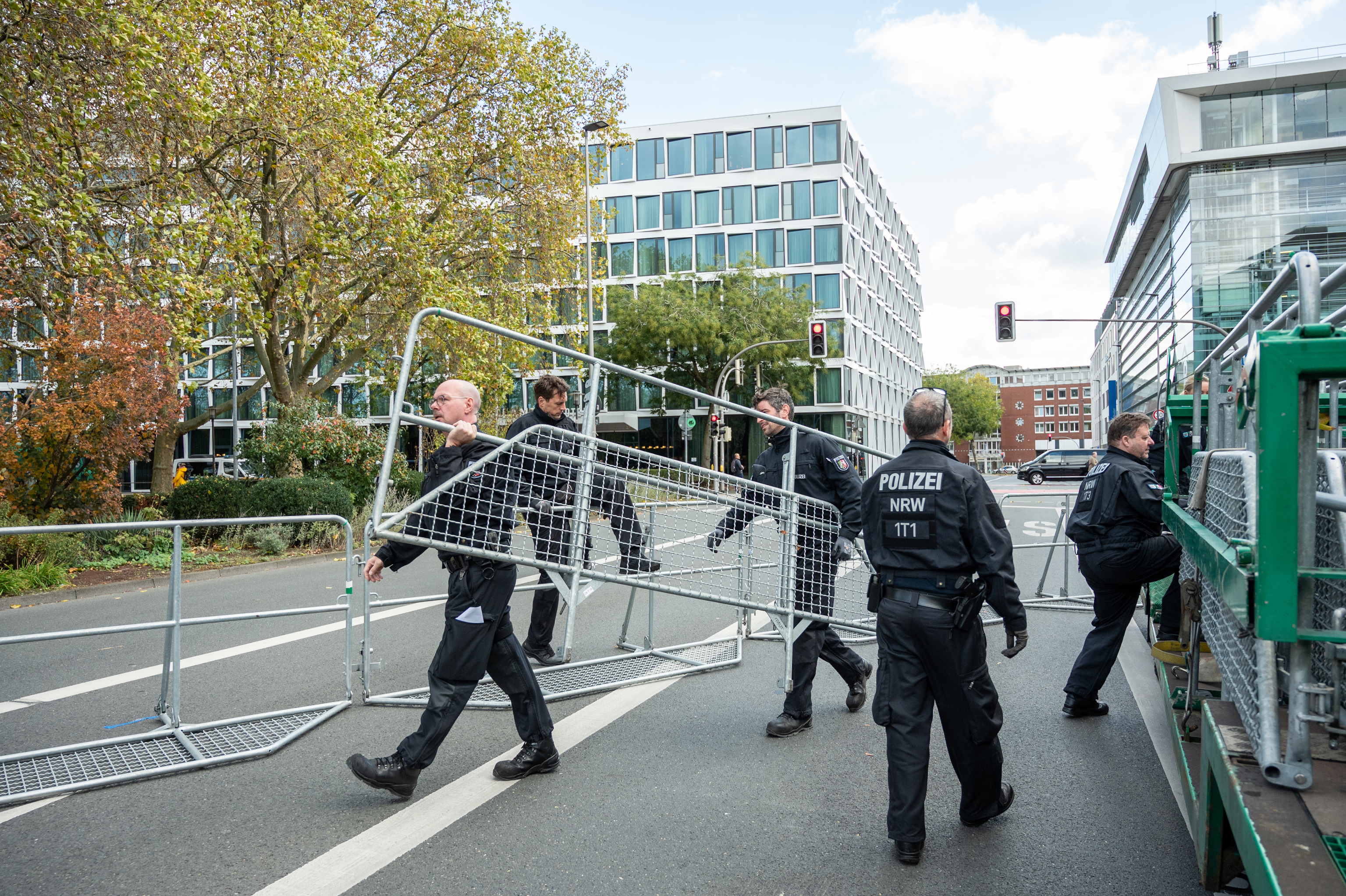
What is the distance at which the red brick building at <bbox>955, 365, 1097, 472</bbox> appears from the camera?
5546 inches

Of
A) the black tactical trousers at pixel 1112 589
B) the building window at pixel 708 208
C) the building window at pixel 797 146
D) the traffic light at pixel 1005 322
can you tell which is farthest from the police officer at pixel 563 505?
the building window at pixel 797 146

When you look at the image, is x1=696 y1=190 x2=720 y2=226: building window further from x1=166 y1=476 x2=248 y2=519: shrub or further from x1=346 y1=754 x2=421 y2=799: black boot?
x1=346 y1=754 x2=421 y2=799: black boot

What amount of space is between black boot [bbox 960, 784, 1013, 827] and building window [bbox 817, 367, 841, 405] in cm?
5013

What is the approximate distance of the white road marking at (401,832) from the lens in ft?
10.6

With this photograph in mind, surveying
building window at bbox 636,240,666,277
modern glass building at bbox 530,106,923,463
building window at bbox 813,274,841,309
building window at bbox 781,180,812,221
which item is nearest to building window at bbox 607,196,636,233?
modern glass building at bbox 530,106,923,463

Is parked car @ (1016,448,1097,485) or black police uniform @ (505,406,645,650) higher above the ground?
black police uniform @ (505,406,645,650)

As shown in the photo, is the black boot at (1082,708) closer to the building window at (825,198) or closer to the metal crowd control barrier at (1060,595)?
the metal crowd control barrier at (1060,595)

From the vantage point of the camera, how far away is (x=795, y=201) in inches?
2103

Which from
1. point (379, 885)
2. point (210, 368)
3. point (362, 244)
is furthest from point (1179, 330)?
point (210, 368)

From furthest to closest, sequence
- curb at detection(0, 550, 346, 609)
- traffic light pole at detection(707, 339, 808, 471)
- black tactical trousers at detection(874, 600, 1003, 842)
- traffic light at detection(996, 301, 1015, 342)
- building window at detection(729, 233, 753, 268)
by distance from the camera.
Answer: building window at detection(729, 233, 753, 268) < traffic light pole at detection(707, 339, 808, 471) < traffic light at detection(996, 301, 1015, 342) < curb at detection(0, 550, 346, 609) < black tactical trousers at detection(874, 600, 1003, 842)

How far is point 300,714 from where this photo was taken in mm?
5391

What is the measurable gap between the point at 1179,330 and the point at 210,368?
55080 mm

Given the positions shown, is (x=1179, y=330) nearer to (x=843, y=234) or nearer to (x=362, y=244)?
(x=843, y=234)

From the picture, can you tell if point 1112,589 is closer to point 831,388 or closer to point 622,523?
point 622,523
